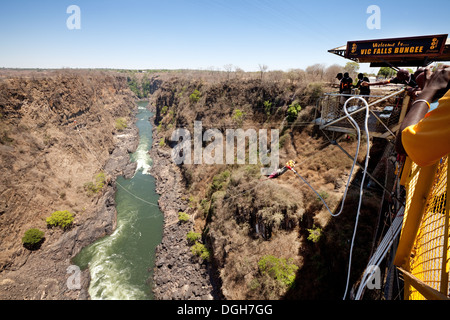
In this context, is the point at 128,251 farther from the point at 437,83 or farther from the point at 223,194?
the point at 437,83

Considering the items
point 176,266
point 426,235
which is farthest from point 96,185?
point 426,235

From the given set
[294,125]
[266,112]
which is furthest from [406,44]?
[266,112]

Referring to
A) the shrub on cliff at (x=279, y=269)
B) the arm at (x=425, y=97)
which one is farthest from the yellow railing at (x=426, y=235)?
the shrub on cliff at (x=279, y=269)

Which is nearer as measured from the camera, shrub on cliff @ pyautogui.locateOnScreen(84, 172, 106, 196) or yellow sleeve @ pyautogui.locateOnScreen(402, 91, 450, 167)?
yellow sleeve @ pyautogui.locateOnScreen(402, 91, 450, 167)

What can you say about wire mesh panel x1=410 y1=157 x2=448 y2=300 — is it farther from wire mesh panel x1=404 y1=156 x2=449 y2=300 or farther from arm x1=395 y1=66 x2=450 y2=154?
arm x1=395 y1=66 x2=450 y2=154

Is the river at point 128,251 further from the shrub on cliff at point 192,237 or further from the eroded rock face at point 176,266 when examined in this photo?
the shrub on cliff at point 192,237

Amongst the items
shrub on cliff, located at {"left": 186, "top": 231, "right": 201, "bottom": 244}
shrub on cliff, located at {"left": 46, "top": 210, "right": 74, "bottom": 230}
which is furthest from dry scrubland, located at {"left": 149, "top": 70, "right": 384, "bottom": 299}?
shrub on cliff, located at {"left": 46, "top": 210, "right": 74, "bottom": 230}
